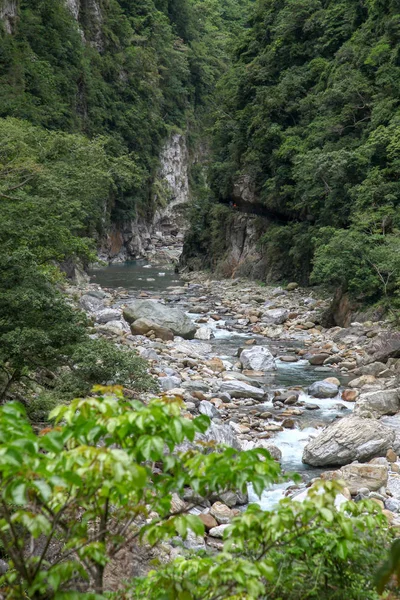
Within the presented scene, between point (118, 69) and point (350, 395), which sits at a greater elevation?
point (118, 69)

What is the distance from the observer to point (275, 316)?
1864 cm

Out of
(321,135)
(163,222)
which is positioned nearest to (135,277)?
(321,135)

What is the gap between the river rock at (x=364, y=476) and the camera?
21.3 ft

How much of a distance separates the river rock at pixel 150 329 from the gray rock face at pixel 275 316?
4.46 meters

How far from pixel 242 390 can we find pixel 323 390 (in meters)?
1.61

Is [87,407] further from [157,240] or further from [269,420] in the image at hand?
[157,240]

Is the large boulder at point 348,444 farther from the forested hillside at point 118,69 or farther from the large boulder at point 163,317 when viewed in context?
the forested hillside at point 118,69

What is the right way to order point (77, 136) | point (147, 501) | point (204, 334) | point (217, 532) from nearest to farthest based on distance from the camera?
point (147, 501) → point (217, 532) → point (204, 334) → point (77, 136)

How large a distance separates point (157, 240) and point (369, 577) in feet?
155

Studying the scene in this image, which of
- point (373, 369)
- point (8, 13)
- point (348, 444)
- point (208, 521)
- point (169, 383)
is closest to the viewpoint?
point (208, 521)

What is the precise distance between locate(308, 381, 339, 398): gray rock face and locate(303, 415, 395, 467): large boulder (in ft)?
9.18

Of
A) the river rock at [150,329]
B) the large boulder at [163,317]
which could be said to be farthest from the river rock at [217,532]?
the large boulder at [163,317]

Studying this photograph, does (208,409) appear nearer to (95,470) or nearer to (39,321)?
(39,321)

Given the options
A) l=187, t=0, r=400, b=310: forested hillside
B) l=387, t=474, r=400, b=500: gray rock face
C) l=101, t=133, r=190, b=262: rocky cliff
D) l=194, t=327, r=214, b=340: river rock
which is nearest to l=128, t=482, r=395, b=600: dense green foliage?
l=387, t=474, r=400, b=500: gray rock face
